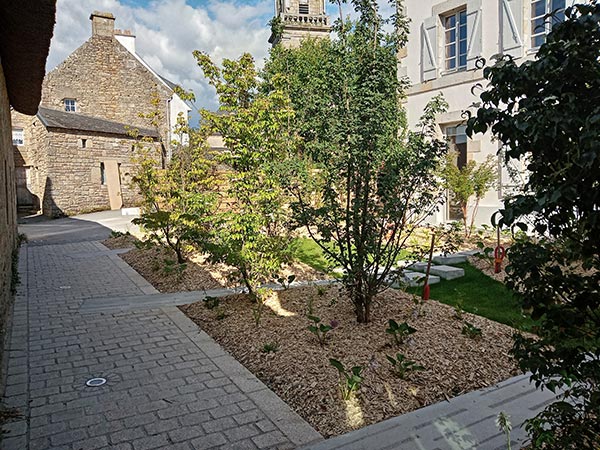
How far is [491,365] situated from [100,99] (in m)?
25.4

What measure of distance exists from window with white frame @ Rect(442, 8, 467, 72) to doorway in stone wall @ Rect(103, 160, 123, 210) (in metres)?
17.1

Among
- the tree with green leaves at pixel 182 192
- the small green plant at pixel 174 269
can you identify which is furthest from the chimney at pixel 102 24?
the small green plant at pixel 174 269

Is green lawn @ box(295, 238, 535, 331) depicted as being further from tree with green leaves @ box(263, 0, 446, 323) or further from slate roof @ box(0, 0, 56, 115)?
slate roof @ box(0, 0, 56, 115)

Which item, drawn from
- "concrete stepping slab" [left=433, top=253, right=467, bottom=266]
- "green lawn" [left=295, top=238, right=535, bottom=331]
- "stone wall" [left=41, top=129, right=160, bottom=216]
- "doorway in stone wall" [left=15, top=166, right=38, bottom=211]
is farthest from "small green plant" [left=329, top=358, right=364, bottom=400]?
"doorway in stone wall" [left=15, top=166, right=38, bottom=211]

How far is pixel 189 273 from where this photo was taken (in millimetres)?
7625

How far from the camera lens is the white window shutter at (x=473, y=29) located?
10188 mm

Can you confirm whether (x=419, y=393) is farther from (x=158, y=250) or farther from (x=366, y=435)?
(x=158, y=250)

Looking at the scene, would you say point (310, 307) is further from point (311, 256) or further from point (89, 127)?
point (89, 127)

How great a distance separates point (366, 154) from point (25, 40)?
3.84 metres

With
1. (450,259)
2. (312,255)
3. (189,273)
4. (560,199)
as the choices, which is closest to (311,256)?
(312,255)

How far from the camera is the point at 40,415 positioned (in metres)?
3.15

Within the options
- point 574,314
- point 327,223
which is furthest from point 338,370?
point 574,314

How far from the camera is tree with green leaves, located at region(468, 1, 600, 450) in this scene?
1.67 metres

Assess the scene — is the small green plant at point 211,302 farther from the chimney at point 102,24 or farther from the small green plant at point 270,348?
the chimney at point 102,24
